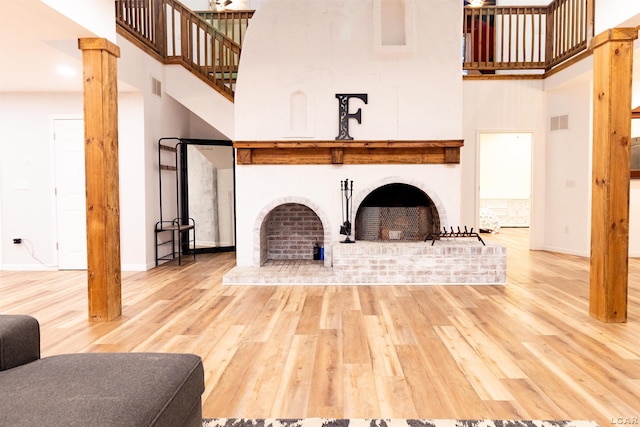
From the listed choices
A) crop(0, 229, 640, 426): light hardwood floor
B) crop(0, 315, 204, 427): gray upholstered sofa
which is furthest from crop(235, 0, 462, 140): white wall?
crop(0, 315, 204, 427): gray upholstered sofa

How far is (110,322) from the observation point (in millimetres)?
4016

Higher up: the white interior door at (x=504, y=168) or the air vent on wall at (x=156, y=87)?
the air vent on wall at (x=156, y=87)

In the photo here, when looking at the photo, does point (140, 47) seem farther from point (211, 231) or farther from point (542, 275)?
point (542, 275)

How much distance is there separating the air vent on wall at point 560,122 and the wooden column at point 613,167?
4.39 metres

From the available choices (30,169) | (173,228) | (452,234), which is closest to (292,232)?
(173,228)

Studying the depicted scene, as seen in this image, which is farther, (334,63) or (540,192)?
(540,192)

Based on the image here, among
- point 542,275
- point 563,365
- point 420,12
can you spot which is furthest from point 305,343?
point 420,12

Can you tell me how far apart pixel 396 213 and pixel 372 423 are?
443 centimetres

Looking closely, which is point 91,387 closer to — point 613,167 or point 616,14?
point 613,167

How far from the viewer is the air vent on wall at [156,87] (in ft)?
22.2

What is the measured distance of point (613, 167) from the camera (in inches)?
151

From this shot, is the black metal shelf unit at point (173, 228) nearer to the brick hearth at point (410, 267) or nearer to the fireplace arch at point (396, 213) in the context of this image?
the brick hearth at point (410, 267)

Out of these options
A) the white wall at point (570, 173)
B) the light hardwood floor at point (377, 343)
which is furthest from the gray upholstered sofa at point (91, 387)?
the white wall at point (570, 173)

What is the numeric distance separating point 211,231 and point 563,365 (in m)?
6.43
